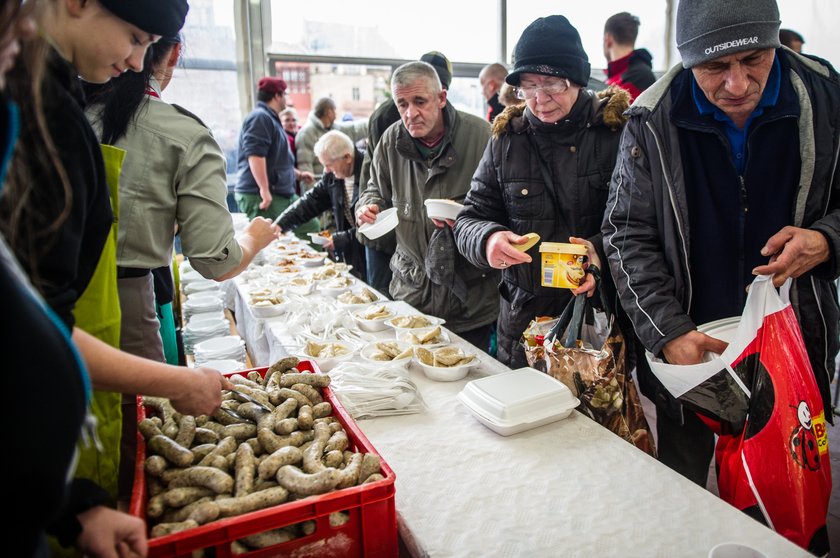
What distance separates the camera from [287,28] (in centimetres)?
725

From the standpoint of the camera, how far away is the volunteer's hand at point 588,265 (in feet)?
5.60

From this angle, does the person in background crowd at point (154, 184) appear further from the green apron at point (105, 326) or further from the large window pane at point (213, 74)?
the large window pane at point (213, 74)

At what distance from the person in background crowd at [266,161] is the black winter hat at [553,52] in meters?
3.86

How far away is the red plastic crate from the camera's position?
0.91 meters

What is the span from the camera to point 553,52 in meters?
1.96

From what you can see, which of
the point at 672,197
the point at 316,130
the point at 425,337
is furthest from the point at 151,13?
the point at 316,130

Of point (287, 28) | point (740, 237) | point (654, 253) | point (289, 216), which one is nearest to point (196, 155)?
point (654, 253)

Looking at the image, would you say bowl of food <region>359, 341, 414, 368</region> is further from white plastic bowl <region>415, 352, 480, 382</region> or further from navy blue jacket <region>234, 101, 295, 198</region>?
navy blue jacket <region>234, 101, 295, 198</region>

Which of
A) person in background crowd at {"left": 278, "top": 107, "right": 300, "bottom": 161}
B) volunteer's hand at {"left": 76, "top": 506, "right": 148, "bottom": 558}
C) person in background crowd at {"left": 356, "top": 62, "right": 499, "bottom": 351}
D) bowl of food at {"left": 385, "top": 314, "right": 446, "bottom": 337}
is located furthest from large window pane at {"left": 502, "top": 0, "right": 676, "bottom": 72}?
volunteer's hand at {"left": 76, "top": 506, "right": 148, "bottom": 558}

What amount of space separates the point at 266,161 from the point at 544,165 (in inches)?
167

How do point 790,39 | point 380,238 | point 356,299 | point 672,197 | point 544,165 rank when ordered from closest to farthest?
point 672,197
point 544,165
point 356,299
point 380,238
point 790,39

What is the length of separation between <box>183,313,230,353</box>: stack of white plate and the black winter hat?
187 centimetres

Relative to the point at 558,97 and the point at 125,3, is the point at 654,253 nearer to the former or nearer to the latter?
the point at 558,97

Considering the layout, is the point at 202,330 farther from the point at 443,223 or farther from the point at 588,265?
the point at 588,265
